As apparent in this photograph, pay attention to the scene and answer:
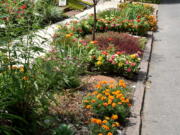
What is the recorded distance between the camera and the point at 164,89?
684 centimetres

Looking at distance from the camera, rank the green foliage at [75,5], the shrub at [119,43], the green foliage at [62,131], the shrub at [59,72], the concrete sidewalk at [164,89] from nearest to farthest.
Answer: the green foliage at [62,131] → the shrub at [59,72] → the concrete sidewalk at [164,89] → the shrub at [119,43] → the green foliage at [75,5]

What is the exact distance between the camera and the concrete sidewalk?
17.5ft

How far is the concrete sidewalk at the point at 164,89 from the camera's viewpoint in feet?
17.5

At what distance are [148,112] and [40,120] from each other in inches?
83.7

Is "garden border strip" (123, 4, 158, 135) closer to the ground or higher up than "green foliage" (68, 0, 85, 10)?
closer to the ground

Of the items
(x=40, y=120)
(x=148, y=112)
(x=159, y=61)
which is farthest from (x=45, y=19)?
(x=40, y=120)

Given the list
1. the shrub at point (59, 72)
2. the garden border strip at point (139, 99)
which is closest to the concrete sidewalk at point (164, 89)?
the garden border strip at point (139, 99)

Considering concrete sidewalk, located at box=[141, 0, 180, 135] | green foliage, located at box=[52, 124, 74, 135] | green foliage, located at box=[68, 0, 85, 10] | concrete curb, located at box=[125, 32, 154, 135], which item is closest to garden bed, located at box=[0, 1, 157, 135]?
green foliage, located at box=[52, 124, 74, 135]

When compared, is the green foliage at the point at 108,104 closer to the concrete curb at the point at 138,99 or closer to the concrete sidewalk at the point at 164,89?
the concrete curb at the point at 138,99

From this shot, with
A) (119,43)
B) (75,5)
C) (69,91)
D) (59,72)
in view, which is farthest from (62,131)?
(75,5)

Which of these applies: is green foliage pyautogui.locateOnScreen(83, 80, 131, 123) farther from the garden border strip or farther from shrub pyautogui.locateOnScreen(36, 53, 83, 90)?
shrub pyautogui.locateOnScreen(36, 53, 83, 90)

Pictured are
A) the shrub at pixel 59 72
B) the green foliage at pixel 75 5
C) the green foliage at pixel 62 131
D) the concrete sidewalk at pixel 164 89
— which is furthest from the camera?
the green foliage at pixel 75 5

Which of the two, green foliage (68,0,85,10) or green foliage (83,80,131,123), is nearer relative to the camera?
green foliage (83,80,131,123)

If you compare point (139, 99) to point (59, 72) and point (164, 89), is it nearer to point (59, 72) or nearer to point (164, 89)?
point (164, 89)
